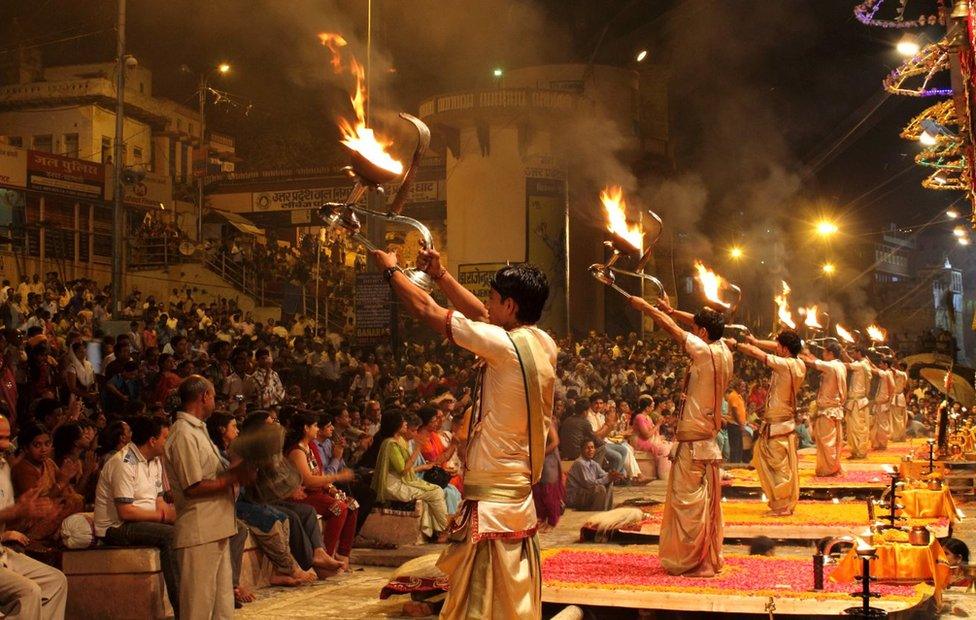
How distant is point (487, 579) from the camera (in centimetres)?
422

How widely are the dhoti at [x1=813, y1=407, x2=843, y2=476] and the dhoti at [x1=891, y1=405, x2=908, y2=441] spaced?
7570 mm

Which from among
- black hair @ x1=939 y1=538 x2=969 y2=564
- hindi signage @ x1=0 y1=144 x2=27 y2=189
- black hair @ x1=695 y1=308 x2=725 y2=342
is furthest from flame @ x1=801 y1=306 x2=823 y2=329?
hindi signage @ x1=0 y1=144 x2=27 y2=189

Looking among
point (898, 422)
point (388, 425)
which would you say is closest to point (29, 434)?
point (388, 425)

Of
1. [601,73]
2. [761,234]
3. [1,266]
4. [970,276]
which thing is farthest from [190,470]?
[970,276]

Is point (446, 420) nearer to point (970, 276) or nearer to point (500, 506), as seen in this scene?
point (500, 506)

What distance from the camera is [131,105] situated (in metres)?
38.8

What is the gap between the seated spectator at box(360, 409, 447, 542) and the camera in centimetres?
1020

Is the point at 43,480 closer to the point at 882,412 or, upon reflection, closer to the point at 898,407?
the point at 882,412

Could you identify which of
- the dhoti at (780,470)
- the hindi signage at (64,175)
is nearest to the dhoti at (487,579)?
the dhoti at (780,470)

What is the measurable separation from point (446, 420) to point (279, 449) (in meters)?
8.23

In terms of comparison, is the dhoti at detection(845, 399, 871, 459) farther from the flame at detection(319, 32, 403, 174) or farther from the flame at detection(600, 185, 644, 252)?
the flame at detection(319, 32, 403, 174)

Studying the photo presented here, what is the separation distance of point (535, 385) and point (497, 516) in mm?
562

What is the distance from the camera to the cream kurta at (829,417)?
14398 mm

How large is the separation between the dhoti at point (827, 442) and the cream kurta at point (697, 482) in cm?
685
